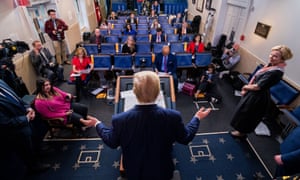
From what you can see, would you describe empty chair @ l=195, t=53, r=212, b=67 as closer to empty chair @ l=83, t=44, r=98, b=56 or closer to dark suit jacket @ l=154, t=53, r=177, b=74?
dark suit jacket @ l=154, t=53, r=177, b=74

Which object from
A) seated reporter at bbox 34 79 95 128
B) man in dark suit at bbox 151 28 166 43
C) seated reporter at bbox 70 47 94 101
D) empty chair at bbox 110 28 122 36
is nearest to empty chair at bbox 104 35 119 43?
empty chair at bbox 110 28 122 36

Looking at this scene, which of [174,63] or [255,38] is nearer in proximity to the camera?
[174,63]

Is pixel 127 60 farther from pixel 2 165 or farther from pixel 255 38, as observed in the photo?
pixel 255 38

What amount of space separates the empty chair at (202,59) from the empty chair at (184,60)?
0.60ft

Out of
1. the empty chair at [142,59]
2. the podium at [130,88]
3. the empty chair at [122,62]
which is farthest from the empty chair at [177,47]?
the podium at [130,88]

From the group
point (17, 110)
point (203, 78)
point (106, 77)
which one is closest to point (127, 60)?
point (106, 77)

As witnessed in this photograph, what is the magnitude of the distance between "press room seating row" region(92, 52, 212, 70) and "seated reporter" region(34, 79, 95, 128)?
148 cm

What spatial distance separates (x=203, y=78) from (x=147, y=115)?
310 cm

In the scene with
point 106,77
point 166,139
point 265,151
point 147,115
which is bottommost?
point 265,151

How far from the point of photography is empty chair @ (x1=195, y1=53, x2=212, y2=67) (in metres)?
3.88

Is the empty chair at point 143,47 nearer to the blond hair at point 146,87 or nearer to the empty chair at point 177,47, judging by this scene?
the empty chair at point 177,47

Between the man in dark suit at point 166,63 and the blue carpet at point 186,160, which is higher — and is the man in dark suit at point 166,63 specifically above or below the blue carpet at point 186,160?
above

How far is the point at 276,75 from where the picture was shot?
1820mm

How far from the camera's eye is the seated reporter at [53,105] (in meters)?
2.15
